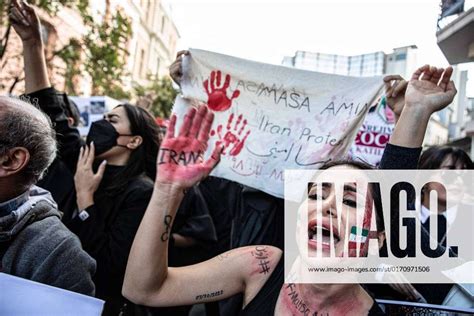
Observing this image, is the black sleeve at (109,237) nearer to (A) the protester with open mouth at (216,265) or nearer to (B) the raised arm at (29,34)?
(A) the protester with open mouth at (216,265)

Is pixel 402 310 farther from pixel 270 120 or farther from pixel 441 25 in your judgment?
pixel 441 25

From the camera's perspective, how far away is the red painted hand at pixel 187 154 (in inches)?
54.5

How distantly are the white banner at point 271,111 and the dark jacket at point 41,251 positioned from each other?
1.43 meters

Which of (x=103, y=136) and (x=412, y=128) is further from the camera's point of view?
(x=103, y=136)

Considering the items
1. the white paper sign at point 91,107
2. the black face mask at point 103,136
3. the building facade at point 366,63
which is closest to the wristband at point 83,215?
the black face mask at point 103,136

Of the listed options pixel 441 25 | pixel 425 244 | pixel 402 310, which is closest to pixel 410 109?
pixel 425 244

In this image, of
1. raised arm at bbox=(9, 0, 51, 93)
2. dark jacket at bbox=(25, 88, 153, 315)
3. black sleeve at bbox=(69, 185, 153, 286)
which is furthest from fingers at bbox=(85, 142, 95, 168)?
raised arm at bbox=(9, 0, 51, 93)

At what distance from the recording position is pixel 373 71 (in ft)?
117

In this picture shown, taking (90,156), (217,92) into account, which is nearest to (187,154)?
(90,156)

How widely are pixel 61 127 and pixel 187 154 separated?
1.54 meters

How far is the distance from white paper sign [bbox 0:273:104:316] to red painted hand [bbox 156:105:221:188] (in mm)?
426

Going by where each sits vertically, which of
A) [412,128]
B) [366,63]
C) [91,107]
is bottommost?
[366,63]

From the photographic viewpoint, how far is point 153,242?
1.42 meters

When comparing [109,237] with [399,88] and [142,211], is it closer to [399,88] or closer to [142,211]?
[142,211]
